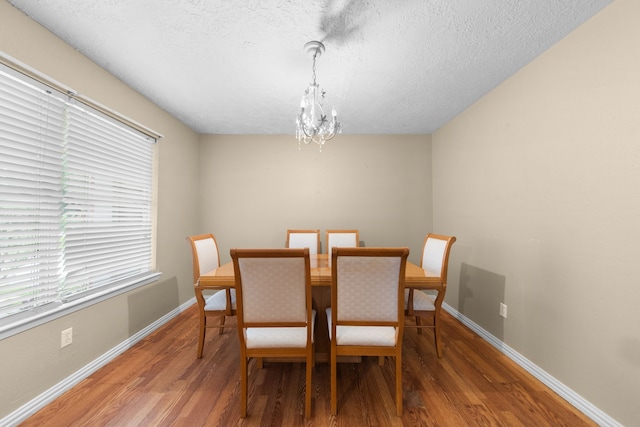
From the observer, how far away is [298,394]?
1.69m

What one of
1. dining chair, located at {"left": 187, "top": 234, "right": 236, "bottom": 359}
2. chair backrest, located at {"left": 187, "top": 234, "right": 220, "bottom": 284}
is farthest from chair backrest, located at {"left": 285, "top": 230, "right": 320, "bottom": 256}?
dining chair, located at {"left": 187, "top": 234, "right": 236, "bottom": 359}

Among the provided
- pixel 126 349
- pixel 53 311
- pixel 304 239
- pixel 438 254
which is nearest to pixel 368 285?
pixel 438 254

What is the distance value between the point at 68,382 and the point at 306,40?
2.81 metres

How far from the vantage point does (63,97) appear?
177 centimetres

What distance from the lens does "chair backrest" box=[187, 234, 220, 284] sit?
2158 millimetres

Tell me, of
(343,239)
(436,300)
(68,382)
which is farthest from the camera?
(343,239)

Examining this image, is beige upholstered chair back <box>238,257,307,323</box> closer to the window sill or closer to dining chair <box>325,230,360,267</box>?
the window sill

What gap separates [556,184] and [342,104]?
1929 millimetres

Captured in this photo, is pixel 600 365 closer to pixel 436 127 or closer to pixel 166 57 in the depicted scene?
pixel 436 127

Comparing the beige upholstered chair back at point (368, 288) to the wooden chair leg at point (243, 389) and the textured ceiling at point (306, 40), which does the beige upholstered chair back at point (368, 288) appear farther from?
the textured ceiling at point (306, 40)

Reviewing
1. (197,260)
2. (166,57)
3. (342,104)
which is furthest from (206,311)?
(342,104)

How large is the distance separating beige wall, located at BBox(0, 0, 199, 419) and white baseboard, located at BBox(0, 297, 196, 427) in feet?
0.10

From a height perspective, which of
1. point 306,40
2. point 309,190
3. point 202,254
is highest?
point 306,40

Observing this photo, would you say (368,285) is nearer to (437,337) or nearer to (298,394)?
(298,394)
